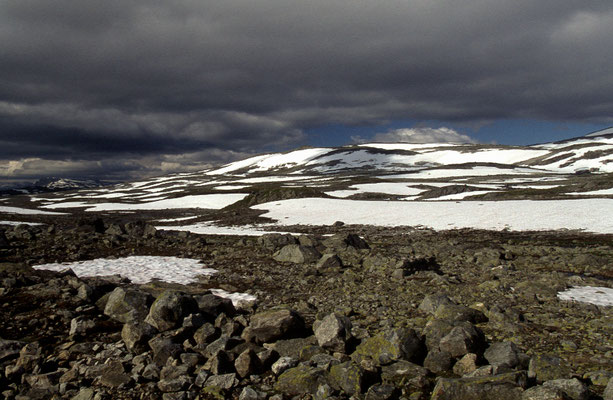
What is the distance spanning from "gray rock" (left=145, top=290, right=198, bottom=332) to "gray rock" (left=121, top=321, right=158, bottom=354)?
38cm

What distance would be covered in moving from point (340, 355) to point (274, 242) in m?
18.2

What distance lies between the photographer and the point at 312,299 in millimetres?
12852

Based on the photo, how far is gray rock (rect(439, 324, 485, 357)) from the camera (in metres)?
8.12

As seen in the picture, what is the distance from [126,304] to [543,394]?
1061cm

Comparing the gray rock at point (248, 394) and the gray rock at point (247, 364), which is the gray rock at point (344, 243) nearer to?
the gray rock at point (247, 364)

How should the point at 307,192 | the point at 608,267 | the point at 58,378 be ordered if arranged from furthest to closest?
the point at 307,192 → the point at 608,267 → the point at 58,378

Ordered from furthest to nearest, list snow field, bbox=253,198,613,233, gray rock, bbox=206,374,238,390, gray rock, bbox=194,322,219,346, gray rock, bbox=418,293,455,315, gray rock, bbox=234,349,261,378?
1. snow field, bbox=253,198,613,233
2. gray rock, bbox=418,293,455,315
3. gray rock, bbox=194,322,219,346
4. gray rock, bbox=234,349,261,378
5. gray rock, bbox=206,374,238,390

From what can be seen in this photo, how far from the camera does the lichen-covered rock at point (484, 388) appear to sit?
623 cm

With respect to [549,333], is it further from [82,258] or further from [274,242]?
[82,258]

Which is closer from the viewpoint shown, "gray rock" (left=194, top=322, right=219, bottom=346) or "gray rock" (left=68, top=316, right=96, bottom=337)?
"gray rock" (left=194, top=322, right=219, bottom=346)

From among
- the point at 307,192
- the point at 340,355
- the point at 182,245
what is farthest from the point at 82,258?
the point at 307,192

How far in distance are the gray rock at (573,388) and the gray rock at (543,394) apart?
0.38m

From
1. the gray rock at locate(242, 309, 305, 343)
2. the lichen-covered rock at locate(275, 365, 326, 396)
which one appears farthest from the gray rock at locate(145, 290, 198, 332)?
the lichen-covered rock at locate(275, 365, 326, 396)

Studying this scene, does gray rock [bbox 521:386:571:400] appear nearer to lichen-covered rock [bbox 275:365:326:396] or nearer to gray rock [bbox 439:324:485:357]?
gray rock [bbox 439:324:485:357]
